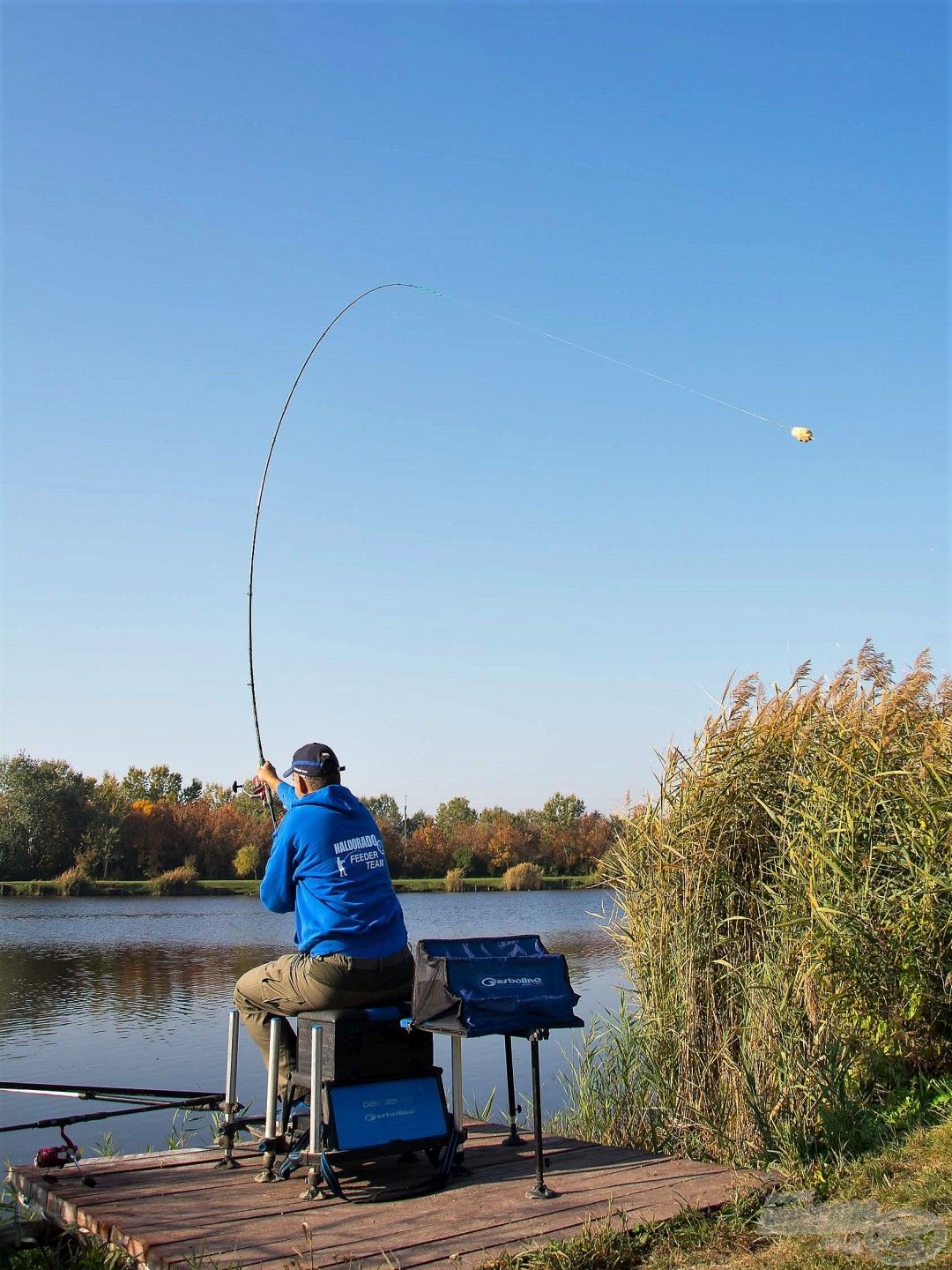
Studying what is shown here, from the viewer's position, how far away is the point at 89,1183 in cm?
446

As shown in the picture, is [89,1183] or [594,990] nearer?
[89,1183]

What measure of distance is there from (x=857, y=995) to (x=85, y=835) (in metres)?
44.4

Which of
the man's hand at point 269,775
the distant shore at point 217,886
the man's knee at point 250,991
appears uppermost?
the man's hand at point 269,775

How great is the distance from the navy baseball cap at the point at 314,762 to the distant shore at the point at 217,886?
3470 centimetres

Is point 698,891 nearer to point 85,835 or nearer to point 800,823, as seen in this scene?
point 800,823

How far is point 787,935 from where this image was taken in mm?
5734

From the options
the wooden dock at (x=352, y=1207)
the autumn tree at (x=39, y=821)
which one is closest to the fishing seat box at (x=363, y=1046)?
the wooden dock at (x=352, y=1207)

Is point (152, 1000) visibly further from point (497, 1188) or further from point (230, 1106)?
point (497, 1188)

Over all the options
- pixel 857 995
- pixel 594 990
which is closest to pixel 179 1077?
pixel 594 990

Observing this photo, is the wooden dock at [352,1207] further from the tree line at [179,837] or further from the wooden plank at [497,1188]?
the tree line at [179,837]

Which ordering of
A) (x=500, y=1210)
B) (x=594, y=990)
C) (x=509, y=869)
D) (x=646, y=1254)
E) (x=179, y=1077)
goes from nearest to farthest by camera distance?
(x=646, y=1254) < (x=500, y=1210) < (x=179, y=1077) < (x=594, y=990) < (x=509, y=869)

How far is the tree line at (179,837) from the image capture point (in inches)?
1791

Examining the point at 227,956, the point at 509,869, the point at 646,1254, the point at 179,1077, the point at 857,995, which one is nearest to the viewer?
the point at 646,1254

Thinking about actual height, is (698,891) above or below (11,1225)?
above
